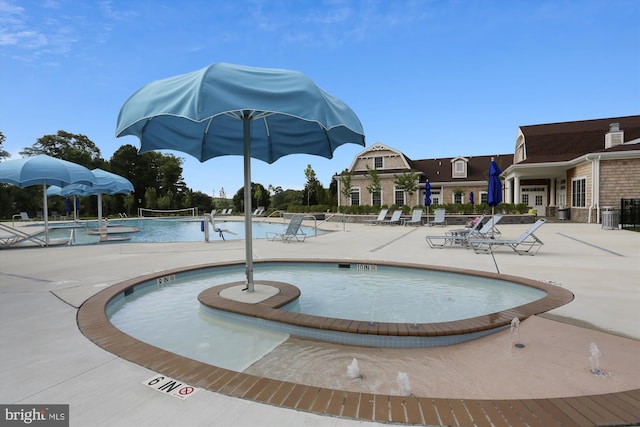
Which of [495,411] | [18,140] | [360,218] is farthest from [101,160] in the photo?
[495,411]

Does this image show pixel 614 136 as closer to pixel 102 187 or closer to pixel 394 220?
pixel 394 220

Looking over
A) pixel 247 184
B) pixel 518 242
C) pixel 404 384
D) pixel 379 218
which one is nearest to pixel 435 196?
pixel 379 218

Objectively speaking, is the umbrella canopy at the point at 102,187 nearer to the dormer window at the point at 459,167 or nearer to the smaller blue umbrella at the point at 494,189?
the smaller blue umbrella at the point at 494,189

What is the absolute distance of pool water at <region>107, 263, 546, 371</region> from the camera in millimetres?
3631

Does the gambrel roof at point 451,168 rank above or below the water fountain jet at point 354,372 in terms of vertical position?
above

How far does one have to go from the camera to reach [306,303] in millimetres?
5133

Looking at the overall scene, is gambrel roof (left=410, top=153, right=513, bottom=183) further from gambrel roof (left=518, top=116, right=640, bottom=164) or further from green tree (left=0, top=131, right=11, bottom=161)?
green tree (left=0, top=131, right=11, bottom=161)

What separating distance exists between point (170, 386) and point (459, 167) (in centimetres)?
3418

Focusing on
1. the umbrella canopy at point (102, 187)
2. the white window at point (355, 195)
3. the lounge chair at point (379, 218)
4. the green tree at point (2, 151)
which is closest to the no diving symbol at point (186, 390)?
the umbrella canopy at point (102, 187)

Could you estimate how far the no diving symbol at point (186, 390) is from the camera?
227 centimetres

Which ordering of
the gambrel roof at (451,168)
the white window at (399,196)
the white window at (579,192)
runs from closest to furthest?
the white window at (579,192), the white window at (399,196), the gambrel roof at (451,168)

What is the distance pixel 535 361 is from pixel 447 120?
25237 mm

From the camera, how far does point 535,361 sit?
9.61 ft

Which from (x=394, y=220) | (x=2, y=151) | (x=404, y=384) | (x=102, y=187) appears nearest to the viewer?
(x=404, y=384)
